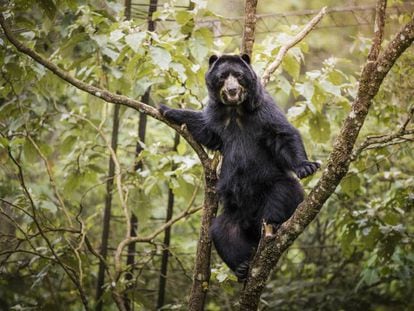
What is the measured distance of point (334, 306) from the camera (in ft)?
23.0

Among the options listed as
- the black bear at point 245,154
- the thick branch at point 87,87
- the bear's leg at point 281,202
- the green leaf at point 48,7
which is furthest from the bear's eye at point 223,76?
the green leaf at point 48,7

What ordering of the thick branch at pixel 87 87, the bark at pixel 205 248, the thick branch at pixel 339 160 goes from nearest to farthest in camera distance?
the thick branch at pixel 339 160 → the thick branch at pixel 87 87 → the bark at pixel 205 248

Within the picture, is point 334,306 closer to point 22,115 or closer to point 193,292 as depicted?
point 193,292

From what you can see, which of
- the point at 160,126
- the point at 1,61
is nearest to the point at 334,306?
the point at 160,126

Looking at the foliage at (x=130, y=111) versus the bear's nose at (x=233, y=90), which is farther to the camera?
the foliage at (x=130, y=111)

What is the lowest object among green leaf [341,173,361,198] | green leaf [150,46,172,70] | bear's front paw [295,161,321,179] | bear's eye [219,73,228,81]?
green leaf [341,173,361,198]

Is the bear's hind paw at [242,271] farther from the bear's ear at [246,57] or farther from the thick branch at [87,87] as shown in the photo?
the bear's ear at [246,57]

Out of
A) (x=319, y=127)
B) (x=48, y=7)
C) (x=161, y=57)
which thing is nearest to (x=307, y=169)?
(x=161, y=57)

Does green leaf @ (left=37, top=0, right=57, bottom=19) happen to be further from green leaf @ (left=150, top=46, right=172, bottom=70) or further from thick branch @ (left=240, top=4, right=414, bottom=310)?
thick branch @ (left=240, top=4, right=414, bottom=310)

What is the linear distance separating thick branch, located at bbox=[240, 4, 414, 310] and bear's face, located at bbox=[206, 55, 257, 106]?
1162 millimetres

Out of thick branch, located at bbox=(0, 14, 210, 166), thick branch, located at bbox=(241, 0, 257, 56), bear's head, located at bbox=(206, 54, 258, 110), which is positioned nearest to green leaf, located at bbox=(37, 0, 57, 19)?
thick branch, located at bbox=(0, 14, 210, 166)

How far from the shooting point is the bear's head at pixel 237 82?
13.0ft

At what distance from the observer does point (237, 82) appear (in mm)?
3982

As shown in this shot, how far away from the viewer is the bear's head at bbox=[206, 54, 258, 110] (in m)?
3.96
